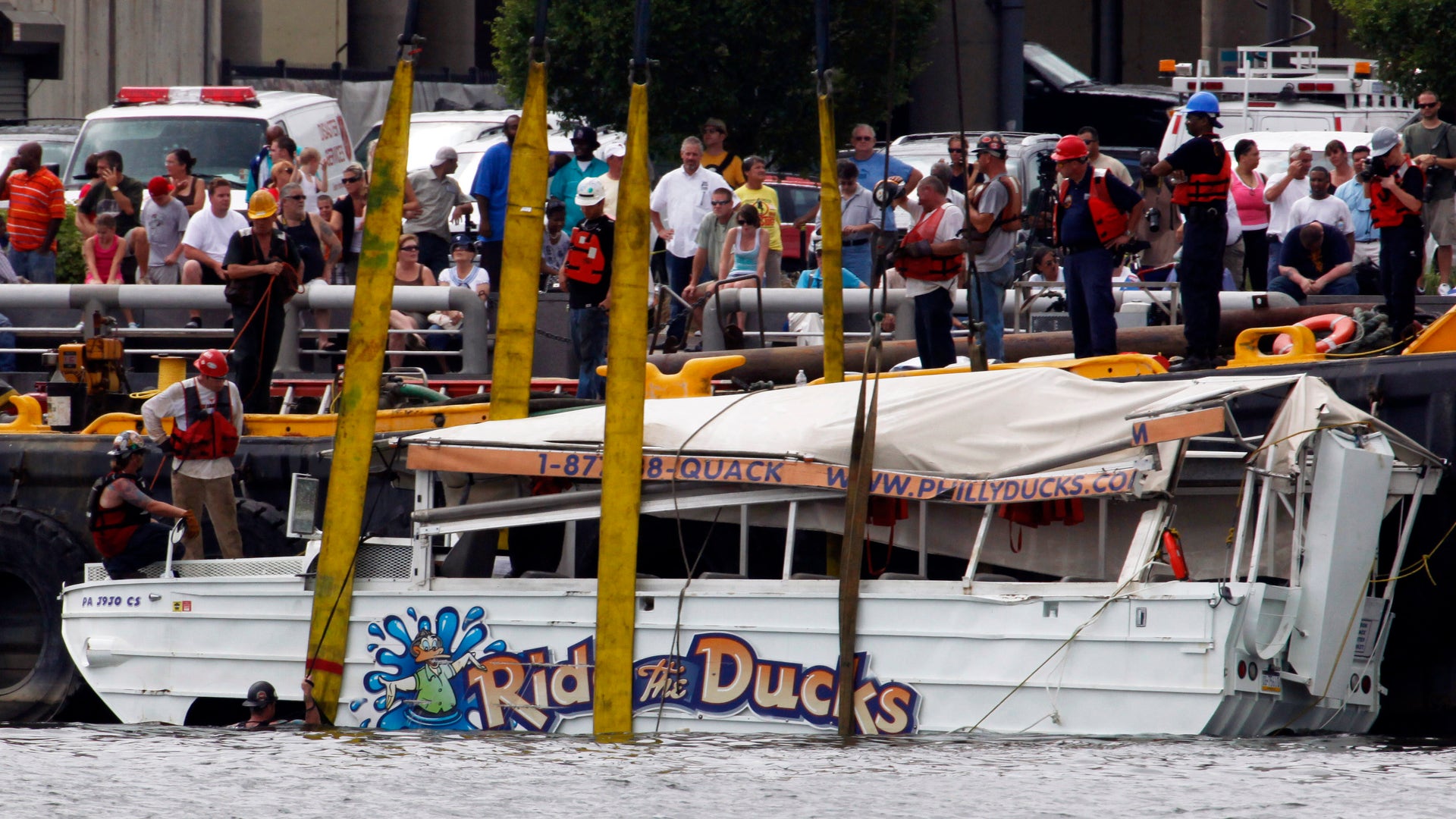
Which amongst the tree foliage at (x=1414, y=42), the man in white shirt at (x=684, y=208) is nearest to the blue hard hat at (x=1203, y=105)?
the man in white shirt at (x=684, y=208)

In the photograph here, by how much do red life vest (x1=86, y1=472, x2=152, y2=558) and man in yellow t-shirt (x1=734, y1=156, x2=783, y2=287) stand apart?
602cm

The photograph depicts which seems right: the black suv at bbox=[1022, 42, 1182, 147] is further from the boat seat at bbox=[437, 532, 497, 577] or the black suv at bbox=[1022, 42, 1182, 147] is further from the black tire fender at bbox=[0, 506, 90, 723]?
the boat seat at bbox=[437, 532, 497, 577]

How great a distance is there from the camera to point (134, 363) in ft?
58.6

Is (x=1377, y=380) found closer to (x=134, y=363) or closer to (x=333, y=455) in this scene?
(x=333, y=455)

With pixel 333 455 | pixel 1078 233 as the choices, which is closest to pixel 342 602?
pixel 333 455

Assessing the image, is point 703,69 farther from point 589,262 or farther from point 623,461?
point 623,461

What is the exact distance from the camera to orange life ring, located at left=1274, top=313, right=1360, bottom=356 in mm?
13945

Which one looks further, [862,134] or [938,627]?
[862,134]

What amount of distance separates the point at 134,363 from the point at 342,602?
6.27 metres

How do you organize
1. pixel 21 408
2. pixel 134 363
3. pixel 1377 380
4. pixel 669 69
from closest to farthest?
pixel 1377 380 < pixel 21 408 < pixel 134 363 < pixel 669 69

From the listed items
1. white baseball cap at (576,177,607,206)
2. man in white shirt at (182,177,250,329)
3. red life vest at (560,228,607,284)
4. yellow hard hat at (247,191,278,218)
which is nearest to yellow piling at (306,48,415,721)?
white baseball cap at (576,177,607,206)

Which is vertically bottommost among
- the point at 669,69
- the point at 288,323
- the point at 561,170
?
the point at 288,323

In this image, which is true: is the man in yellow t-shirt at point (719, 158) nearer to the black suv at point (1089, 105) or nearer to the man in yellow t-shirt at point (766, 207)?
the man in yellow t-shirt at point (766, 207)

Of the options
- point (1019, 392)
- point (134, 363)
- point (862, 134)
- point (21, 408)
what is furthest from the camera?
point (862, 134)
